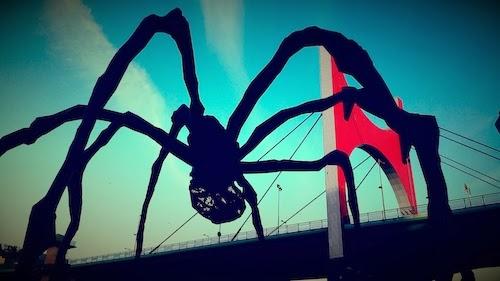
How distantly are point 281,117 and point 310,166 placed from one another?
2.40 feet

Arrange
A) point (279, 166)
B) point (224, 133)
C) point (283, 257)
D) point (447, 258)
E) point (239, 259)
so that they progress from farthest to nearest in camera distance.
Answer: point (239, 259) → point (283, 257) → point (279, 166) → point (224, 133) → point (447, 258)

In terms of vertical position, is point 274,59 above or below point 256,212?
above

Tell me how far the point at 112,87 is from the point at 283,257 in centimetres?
2203

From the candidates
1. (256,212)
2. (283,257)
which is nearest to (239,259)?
(283,257)

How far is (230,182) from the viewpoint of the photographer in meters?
3.12

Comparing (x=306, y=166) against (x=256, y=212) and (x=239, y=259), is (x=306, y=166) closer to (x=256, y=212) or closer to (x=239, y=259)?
(x=256, y=212)

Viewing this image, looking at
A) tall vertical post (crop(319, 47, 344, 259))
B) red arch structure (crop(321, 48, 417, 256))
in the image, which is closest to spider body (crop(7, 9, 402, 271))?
tall vertical post (crop(319, 47, 344, 259))

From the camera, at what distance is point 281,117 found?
3.48 m

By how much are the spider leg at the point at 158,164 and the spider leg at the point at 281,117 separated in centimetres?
74

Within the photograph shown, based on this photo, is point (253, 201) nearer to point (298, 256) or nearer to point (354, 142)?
point (298, 256)

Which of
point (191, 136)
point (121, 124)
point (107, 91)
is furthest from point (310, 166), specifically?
point (107, 91)

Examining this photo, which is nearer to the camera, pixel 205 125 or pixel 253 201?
pixel 205 125

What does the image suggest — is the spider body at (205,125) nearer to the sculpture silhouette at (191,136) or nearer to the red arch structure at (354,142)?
the sculpture silhouette at (191,136)

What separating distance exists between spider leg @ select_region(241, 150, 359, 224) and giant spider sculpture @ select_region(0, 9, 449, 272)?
0.04 feet
